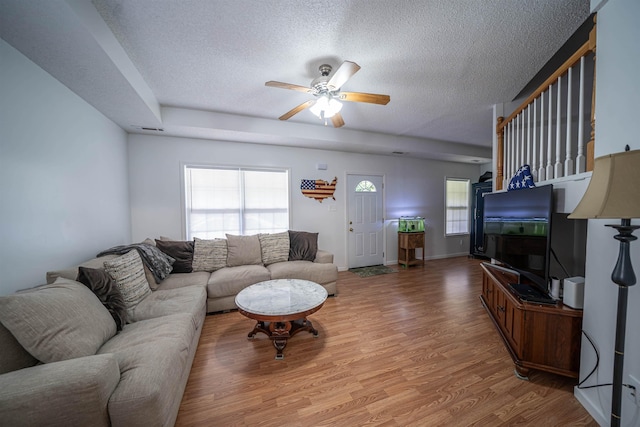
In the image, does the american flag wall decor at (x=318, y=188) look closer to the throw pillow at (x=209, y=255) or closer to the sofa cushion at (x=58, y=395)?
the throw pillow at (x=209, y=255)

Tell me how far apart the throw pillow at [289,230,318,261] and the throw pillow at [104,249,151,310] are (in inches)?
75.5

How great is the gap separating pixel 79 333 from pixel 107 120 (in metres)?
2.68

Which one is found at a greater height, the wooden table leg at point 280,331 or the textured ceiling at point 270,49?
the textured ceiling at point 270,49

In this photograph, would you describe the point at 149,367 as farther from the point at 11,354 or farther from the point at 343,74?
the point at 343,74

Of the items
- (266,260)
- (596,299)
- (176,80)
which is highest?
(176,80)

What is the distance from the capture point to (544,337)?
164 centimetres

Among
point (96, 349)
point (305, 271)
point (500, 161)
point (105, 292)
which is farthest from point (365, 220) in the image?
point (96, 349)

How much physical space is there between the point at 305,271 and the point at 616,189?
9.42ft

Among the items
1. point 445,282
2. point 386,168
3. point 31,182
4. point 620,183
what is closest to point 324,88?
point 620,183

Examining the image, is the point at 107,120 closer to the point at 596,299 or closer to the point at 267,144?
the point at 267,144

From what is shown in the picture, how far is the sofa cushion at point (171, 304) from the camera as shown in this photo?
1.88 metres

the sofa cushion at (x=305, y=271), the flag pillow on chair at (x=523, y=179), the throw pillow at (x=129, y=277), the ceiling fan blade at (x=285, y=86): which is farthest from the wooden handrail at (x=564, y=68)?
the throw pillow at (x=129, y=277)

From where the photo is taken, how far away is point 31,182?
5.58 ft

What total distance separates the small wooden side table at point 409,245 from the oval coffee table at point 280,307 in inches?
117
